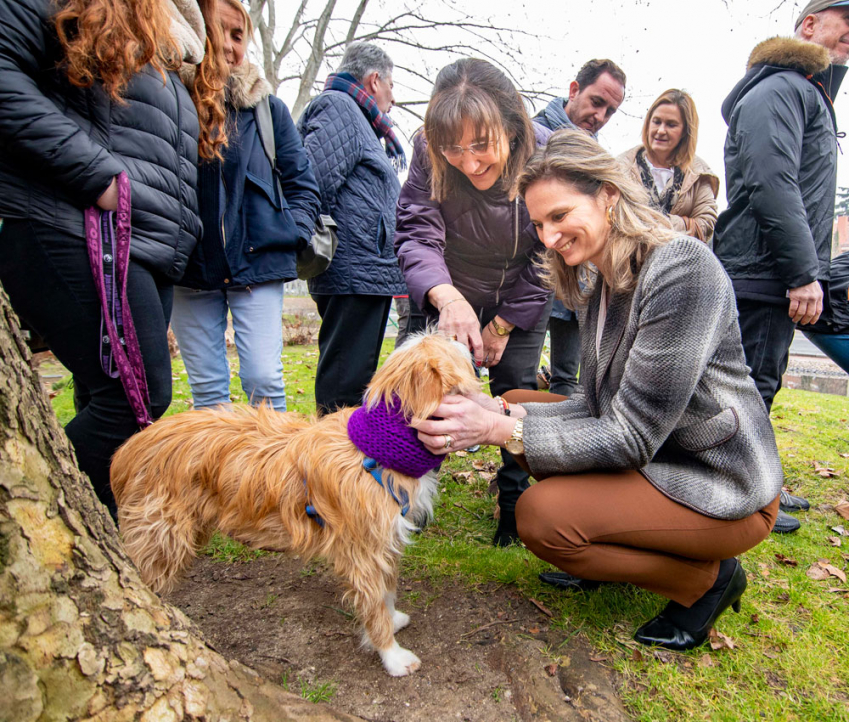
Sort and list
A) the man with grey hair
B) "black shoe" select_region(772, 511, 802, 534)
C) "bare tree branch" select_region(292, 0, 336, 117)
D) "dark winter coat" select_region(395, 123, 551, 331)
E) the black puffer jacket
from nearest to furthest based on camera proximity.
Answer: the black puffer jacket
"dark winter coat" select_region(395, 123, 551, 331)
the man with grey hair
"black shoe" select_region(772, 511, 802, 534)
"bare tree branch" select_region(292, 0, 336, 117)

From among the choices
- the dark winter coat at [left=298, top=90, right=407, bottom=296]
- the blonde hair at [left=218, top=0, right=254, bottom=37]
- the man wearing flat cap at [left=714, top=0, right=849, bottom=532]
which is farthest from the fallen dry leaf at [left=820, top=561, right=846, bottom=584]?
the blonde hair at [left=218, top=0, right=254, bottom=37]

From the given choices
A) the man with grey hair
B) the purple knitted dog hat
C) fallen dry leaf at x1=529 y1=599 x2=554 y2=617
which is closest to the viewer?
the purple knitted dog hat

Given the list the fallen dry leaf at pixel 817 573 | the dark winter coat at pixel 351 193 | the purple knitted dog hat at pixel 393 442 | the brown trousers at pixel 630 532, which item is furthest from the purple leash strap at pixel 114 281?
the fallen dry leaf at pixel 817 573

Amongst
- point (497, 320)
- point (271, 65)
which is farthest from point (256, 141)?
point (271, 65)

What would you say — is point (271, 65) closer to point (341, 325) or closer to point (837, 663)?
point (341, 325)

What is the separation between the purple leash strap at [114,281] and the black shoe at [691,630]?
264cm

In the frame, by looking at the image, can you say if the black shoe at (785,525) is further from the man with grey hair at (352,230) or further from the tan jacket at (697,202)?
the man with grey hair at (352,230)

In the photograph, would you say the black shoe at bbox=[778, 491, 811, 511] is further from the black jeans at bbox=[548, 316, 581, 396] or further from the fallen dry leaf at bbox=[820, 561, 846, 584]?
the black jeans at bbox=[548, 316, 581, 396]

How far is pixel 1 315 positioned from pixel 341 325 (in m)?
2.16

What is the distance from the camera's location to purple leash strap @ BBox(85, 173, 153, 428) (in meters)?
2.04

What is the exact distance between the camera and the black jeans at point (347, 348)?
3.43 metres

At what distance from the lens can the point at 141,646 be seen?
146cm

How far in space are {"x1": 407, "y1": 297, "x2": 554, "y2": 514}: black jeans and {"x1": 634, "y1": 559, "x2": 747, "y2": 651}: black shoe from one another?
1033 mm

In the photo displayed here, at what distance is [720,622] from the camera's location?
2.62m
